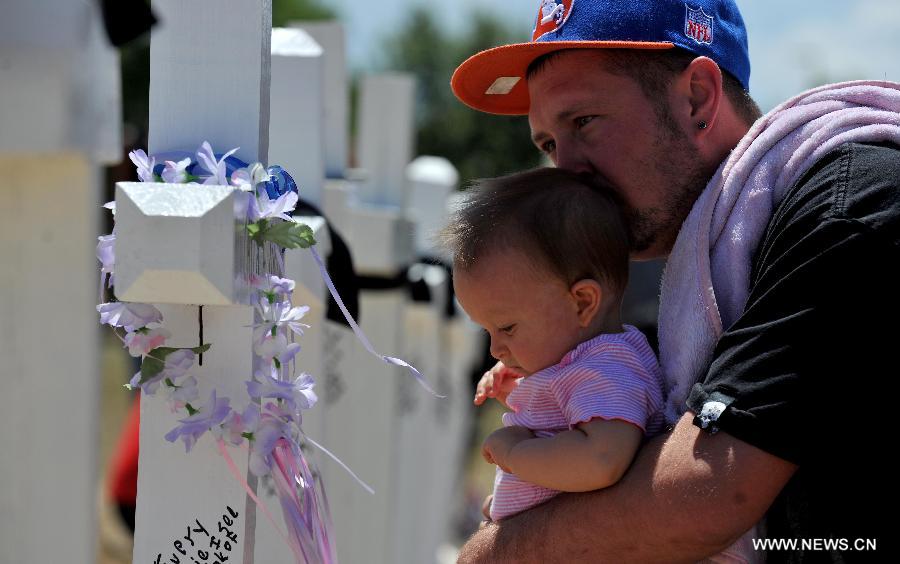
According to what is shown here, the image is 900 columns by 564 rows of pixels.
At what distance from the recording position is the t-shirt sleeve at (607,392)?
5.62 ft

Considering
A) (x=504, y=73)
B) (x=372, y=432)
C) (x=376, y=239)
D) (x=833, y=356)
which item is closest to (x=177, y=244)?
(x=833, y=356)

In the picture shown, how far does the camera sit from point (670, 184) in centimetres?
194

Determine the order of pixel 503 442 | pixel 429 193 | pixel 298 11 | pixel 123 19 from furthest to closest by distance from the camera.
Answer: pixel 298 11, pixel 429 193, pixel 123 19, pixel 503 442

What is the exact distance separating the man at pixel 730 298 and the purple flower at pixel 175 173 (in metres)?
0.79

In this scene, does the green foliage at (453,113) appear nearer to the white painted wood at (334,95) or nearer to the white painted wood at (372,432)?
the white painted wood at (372,432)

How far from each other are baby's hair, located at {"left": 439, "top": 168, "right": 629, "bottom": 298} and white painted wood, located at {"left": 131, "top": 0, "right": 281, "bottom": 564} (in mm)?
466

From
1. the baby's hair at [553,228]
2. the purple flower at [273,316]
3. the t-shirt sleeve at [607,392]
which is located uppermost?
the baby's hair at [553,228]

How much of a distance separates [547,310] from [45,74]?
1.02 m

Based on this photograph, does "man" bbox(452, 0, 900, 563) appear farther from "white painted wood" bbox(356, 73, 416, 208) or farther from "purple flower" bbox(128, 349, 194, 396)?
"white painted wood" bbox(356, 73, 416, 208)

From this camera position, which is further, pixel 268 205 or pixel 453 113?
pixel 453 113

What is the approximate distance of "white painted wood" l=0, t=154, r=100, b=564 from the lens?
6.82 ft

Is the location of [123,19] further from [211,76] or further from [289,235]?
[289,235]

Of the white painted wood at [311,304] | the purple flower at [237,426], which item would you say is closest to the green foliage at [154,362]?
the purple flower at [237,426]

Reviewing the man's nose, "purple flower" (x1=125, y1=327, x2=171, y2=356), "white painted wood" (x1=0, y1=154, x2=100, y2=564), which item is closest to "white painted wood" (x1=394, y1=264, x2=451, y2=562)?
"white painted wood" (x1=0, y1=154, x2=100, y2=564)
